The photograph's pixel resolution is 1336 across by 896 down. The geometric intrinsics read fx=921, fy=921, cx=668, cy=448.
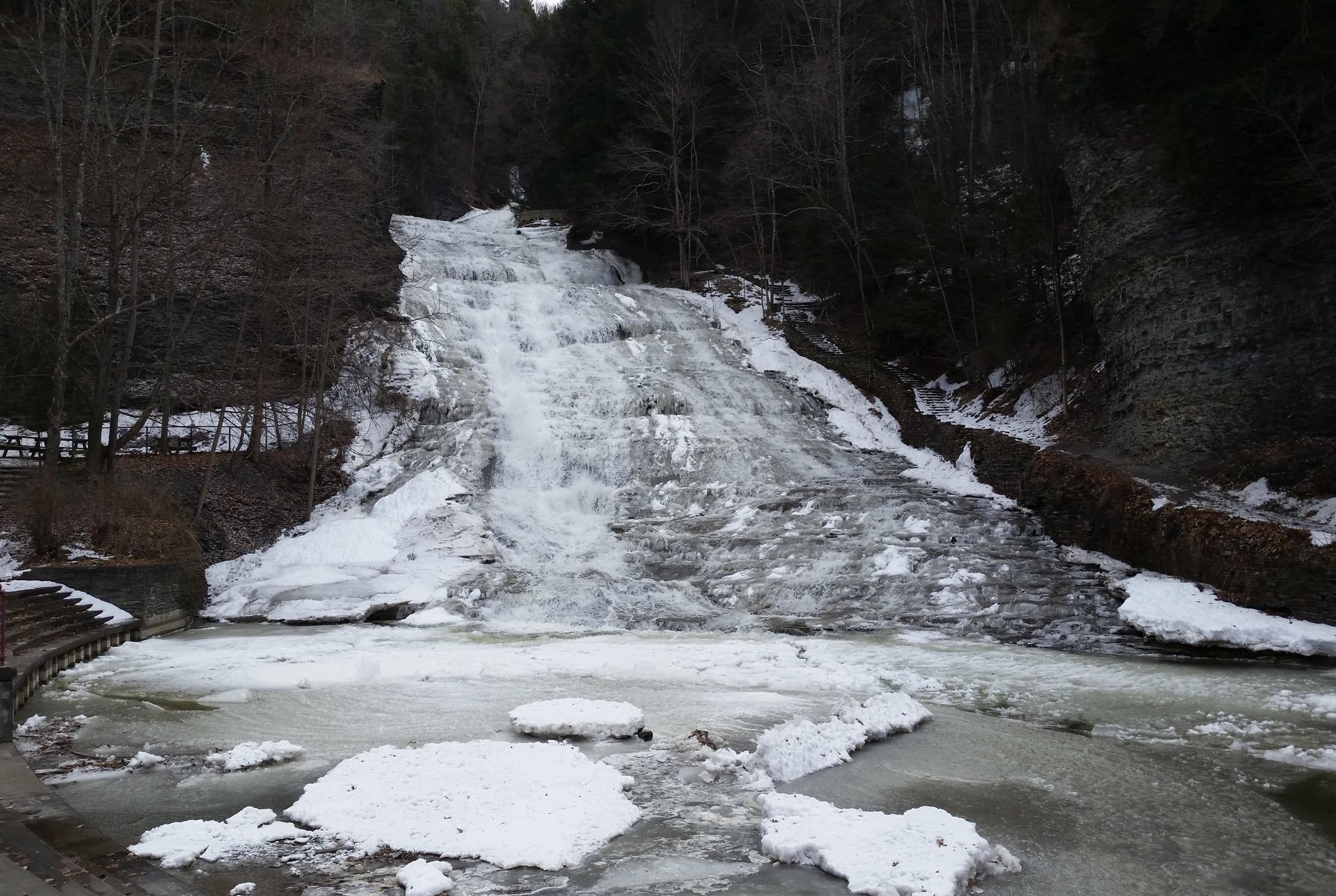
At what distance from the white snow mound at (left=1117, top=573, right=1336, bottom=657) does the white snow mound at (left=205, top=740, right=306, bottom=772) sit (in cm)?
1016

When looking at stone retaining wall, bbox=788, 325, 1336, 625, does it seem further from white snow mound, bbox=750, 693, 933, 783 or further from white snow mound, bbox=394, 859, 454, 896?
white snow mound, bbox=394, 859, 454, 896

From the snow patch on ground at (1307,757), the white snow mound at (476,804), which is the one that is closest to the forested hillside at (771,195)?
the snow patch on ground at (1307,757)

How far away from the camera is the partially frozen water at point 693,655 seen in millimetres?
5656

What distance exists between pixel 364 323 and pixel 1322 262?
806 inches

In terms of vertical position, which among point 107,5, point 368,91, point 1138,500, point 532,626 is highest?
point 368,91

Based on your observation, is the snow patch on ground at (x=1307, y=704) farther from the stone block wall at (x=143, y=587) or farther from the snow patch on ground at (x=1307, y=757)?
the stone block wall at (x=143, y=587)

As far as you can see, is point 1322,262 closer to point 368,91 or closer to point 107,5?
point 107,5

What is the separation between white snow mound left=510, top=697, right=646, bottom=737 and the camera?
7785 mm

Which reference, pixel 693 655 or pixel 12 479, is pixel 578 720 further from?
pixel 12 479

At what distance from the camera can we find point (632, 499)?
18969 millimetres

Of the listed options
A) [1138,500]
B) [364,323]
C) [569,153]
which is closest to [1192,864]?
[1138,500]

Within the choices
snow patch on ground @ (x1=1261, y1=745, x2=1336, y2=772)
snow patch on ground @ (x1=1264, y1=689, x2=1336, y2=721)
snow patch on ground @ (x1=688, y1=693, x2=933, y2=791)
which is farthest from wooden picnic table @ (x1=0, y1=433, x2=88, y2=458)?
snow patch on ground @ (x1=1264, y1=689, x2=1336, y2=721)

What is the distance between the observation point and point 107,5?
15.5 metres

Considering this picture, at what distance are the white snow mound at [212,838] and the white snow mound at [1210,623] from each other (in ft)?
34.2
